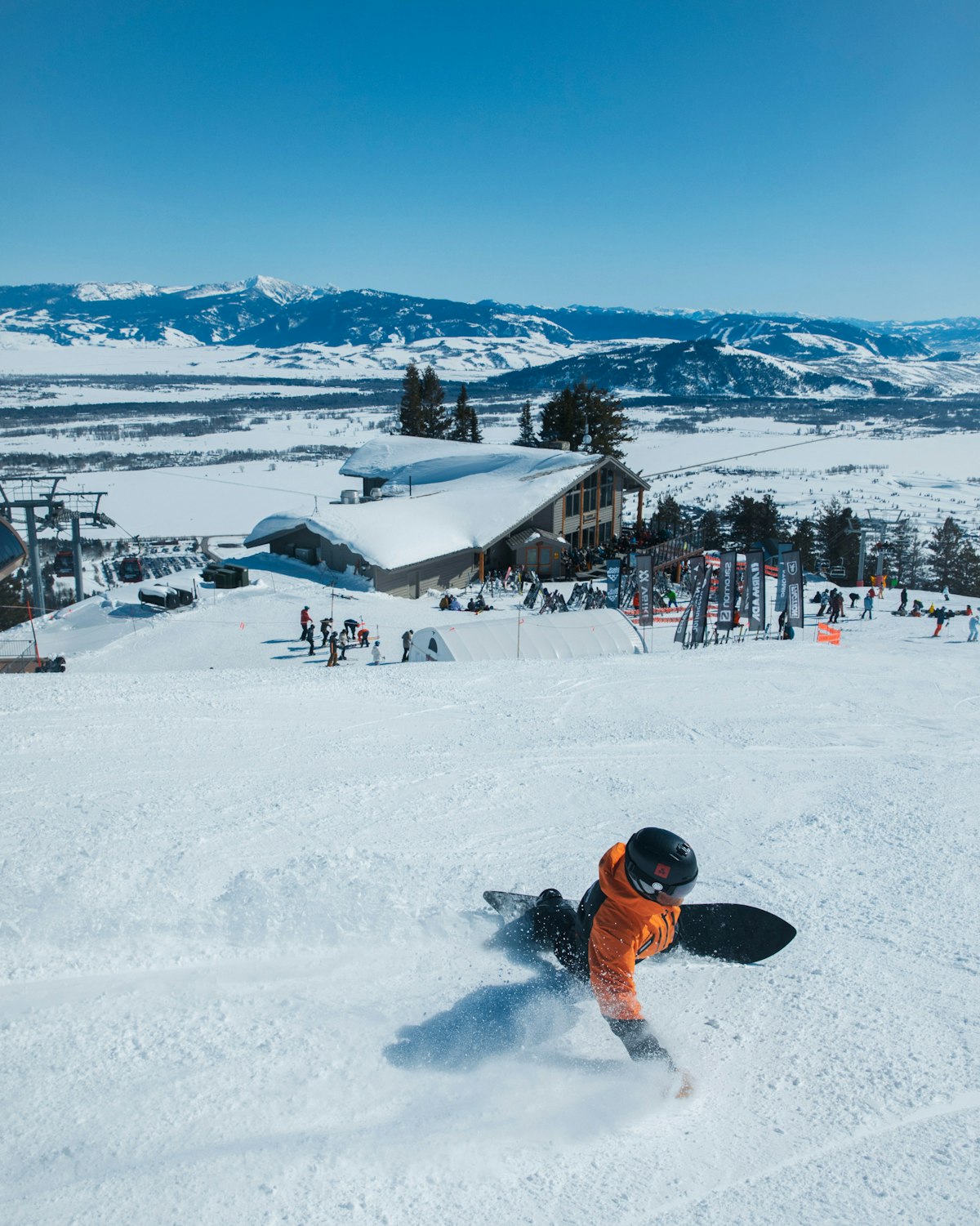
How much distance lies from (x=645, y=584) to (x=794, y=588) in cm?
373

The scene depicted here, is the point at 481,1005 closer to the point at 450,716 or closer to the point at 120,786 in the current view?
the point at 120,786

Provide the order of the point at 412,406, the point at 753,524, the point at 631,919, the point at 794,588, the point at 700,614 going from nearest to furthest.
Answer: the point at 631,919 < the point at 700,614 < the point at 794,588 < the point at 753,524 < the point at 412,406

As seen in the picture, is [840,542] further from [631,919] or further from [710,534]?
[631,919]

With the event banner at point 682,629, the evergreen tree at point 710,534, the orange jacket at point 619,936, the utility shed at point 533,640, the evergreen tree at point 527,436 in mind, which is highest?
the evergreen tree at point 527,436

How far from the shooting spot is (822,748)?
827 cm

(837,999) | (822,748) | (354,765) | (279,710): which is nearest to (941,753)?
(822,748)

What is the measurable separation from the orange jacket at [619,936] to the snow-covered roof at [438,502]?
22.8 metres

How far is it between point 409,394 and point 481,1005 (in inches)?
2127

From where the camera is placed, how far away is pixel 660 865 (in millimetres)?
3500

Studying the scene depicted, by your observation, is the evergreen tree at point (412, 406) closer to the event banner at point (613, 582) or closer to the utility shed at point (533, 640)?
the event banner at point (613, 582)

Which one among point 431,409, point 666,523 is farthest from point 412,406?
point 666,523

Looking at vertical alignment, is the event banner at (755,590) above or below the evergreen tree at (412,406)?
below

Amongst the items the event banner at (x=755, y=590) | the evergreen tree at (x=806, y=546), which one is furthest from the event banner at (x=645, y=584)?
the evergreen tree at (x=806, y=546)

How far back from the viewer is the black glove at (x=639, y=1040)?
139 inches
